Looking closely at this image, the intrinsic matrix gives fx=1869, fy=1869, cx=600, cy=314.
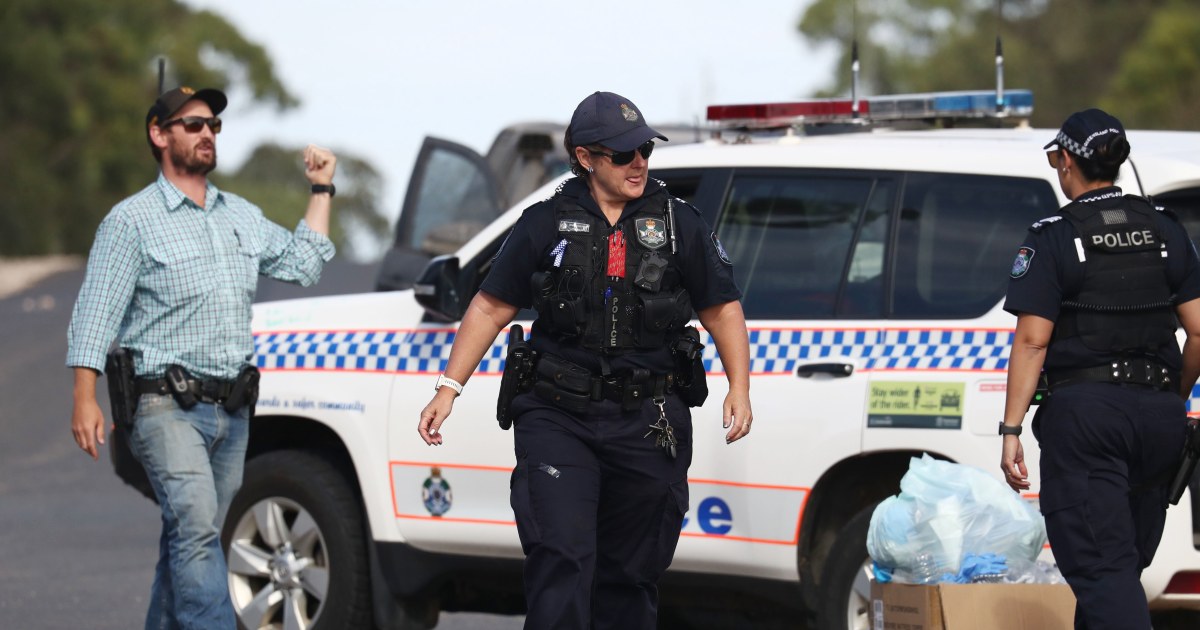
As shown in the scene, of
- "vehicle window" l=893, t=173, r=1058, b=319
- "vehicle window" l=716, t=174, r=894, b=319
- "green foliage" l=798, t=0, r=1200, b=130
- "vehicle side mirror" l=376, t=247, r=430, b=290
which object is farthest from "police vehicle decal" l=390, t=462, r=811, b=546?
"green foliage" l=798, t=0, r=1200, b=130

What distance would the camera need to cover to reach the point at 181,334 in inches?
231

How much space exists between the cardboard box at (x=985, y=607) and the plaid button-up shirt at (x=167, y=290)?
225 centimetres

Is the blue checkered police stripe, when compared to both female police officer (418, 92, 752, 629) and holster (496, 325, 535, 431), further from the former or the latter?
holster (496, 325, 535, 431)

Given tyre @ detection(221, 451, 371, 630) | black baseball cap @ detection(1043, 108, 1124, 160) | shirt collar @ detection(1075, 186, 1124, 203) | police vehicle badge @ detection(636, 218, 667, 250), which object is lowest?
tyre @ detection(221, 451, 371, 630)

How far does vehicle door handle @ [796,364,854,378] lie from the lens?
5.98m

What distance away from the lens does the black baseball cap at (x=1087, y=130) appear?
5.02m

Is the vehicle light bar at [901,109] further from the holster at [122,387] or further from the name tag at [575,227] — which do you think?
the holster at [122,387]

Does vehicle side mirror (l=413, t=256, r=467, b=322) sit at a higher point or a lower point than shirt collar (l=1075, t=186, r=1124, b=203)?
lower

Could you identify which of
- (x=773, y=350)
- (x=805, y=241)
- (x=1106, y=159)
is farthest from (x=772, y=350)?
(x=1106, y=159)

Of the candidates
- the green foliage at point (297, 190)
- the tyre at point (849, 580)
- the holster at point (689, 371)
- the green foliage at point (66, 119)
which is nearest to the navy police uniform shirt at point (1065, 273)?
Answer: the holster at point (689, 371)

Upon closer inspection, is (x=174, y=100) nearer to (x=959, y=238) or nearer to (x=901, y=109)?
(x=959, y=238)

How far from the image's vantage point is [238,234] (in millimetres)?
6070

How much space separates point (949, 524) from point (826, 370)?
2.52 ft

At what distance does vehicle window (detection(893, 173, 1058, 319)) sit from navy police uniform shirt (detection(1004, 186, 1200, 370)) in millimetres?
831
